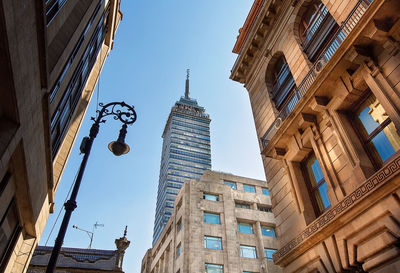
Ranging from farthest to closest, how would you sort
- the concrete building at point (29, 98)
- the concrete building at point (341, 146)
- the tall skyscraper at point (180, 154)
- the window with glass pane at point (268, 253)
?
the tall skyscraper at point (180, 154) < the window with glass pane at point (268, 253) < the concrete building at point (341, 146) < the concrete building at point (29, 98)

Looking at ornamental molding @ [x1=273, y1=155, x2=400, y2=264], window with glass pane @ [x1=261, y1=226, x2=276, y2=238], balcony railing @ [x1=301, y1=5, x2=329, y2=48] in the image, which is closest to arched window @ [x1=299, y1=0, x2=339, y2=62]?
balcony railing @ [x1=301, y1=5, x2=329, y2=48]

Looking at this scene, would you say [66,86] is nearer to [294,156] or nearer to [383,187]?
[294,156]

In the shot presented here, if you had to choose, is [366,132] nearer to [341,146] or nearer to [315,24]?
[341,146]

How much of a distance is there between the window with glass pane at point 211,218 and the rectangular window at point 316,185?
3024 centimetres

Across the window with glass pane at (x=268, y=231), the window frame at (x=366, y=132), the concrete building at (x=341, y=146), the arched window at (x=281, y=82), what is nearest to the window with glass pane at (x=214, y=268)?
the window with glass pane at (x=268, y=231)

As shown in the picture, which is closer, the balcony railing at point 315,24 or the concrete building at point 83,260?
the balcony railing at point 315,24

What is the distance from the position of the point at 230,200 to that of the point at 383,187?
36.5 m

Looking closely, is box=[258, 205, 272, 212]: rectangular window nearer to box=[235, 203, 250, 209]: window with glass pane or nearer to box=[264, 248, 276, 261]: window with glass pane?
box=[235, 203, 250, 209]: window with glass pane

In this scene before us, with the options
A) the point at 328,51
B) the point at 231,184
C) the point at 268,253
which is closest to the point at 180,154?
the point at 231,184

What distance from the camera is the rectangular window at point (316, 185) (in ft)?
33.7

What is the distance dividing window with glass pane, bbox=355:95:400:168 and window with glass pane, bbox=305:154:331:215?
7.72 ft

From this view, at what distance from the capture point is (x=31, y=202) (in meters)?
9.66

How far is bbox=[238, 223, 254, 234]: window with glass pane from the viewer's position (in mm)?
40344

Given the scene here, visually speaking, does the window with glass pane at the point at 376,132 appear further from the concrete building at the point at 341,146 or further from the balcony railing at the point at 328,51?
the balcony railing at the point at 328,51
